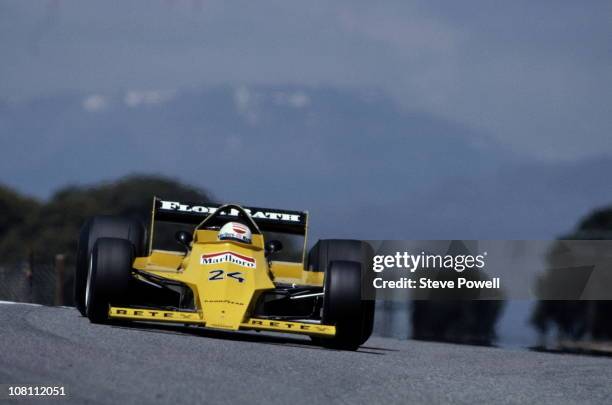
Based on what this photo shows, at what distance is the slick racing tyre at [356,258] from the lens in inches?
539

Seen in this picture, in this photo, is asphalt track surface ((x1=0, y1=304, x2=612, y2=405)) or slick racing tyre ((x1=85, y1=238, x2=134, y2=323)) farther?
slick racing tyre ((x1=85, y1=238, x2=134, y2=323))

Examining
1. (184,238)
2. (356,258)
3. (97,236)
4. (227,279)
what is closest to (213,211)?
(184,238)

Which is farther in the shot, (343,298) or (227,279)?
(227,279)

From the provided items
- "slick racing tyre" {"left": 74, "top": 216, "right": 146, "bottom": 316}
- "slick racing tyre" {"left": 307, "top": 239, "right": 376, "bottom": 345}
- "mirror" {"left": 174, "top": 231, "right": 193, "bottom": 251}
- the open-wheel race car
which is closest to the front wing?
the open-wheel race car

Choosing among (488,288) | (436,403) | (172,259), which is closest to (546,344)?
(488,288)

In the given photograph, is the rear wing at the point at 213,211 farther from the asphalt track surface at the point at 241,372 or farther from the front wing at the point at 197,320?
the front wing at the point at 197,320

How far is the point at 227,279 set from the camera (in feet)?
40.6

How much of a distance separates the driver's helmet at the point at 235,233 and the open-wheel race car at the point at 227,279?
0.01 m

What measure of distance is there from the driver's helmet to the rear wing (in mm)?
1546

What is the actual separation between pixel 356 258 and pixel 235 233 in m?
1.66

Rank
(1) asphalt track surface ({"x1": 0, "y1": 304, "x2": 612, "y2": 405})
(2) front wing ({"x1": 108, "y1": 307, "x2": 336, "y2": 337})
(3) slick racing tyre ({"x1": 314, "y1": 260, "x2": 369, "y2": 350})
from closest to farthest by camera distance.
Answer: (1) asphalt track surface ({"x1": 0, "y1": 304, "x2": 612, "y2": 405}) < (2) front wing ({"x1": 108, "y1": 307, "x2": 336, "y2": 337}) < (3) slick racing tyre ({"x1": 314, "y1": 260, "x2": 369, "y2": 350})

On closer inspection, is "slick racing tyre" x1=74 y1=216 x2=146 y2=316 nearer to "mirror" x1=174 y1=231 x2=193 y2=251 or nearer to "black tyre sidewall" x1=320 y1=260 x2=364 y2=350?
"mirror" x1=174 y1=231 x2=193 y2=251

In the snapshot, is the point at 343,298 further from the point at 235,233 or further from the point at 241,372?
the point at 241,372

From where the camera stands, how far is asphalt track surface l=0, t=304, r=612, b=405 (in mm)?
8234
